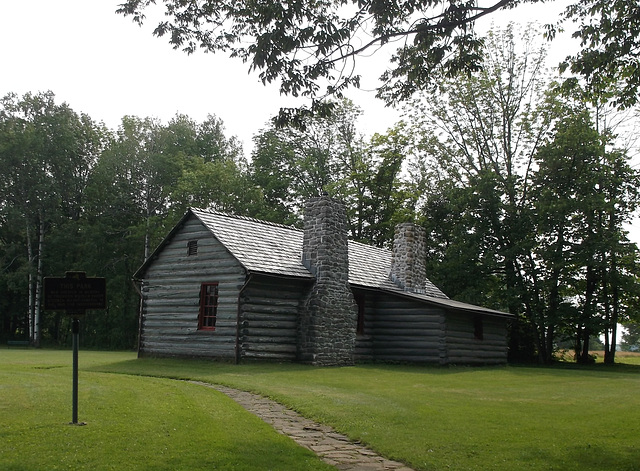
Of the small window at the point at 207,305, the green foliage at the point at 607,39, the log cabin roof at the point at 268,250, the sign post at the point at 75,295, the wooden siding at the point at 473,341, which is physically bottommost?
the wooden siding at the point at 473,341

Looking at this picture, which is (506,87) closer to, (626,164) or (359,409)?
(626,164)

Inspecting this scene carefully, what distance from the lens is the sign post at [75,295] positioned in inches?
363

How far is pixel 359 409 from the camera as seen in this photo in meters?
11.7

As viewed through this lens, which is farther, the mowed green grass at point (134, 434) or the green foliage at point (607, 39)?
the green foliage at point (607, 39)

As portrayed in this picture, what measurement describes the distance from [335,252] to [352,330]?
10.4 feet

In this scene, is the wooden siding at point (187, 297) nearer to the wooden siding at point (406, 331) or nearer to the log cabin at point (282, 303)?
the log cabin at point (282, 303)

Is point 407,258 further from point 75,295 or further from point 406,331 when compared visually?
point 75,295

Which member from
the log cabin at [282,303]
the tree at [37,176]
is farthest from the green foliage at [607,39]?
the tree at [37,176]

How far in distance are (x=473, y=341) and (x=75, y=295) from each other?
21.2 metres

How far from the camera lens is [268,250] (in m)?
23.4

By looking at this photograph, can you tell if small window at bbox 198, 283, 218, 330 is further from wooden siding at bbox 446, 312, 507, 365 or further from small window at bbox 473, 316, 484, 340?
small window at bbox 473, 316, 484, 340

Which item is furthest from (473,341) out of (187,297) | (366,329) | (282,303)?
(187,297)

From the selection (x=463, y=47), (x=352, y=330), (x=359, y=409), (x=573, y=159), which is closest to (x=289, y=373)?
(x=352, y=330)

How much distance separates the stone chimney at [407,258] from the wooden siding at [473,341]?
2929 mm
